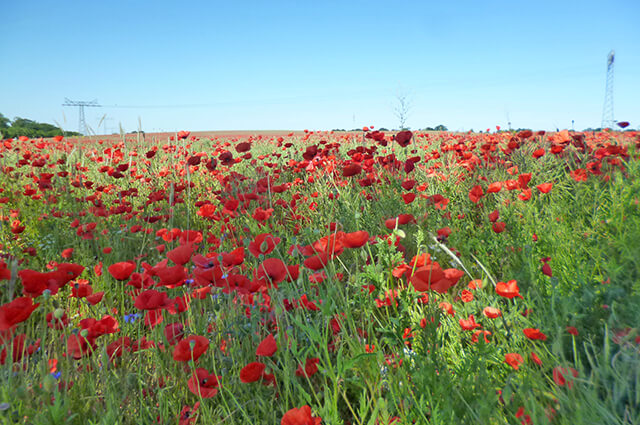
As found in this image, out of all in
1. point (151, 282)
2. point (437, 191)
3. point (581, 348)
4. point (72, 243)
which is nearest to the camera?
point (581, 348)

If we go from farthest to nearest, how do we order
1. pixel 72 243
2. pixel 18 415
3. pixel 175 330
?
pixel 72 243 < pixel 175 330 < pixel 18 415

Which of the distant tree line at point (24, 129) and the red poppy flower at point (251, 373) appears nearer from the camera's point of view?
the red poppy flower at point (251, 373)

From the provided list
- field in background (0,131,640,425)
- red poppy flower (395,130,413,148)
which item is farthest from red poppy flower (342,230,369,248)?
red poppy flower (395,130,413,148)

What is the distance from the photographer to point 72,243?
2.74 metres

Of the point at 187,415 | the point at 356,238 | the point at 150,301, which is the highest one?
the point at 356,238

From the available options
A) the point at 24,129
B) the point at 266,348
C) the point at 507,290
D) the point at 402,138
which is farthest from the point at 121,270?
the point at 24,129

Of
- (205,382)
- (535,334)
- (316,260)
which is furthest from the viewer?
(316,260)

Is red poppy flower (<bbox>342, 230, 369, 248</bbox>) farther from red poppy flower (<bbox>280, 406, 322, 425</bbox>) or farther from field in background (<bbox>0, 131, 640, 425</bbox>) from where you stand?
red poppy flower (<bbox>280, 406, 322, 425</bbox>)

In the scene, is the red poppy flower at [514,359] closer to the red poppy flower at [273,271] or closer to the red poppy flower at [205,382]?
the red poppy flower at [273,271]

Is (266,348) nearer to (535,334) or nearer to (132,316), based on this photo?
(535,334)

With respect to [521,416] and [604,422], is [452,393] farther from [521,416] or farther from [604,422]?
[604,422]

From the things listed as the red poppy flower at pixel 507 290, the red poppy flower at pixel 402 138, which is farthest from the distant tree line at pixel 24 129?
the red poppy flower at pixel 507 290

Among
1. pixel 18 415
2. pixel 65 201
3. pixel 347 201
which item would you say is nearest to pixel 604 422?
pixel 18 415

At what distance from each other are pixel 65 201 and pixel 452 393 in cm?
406
